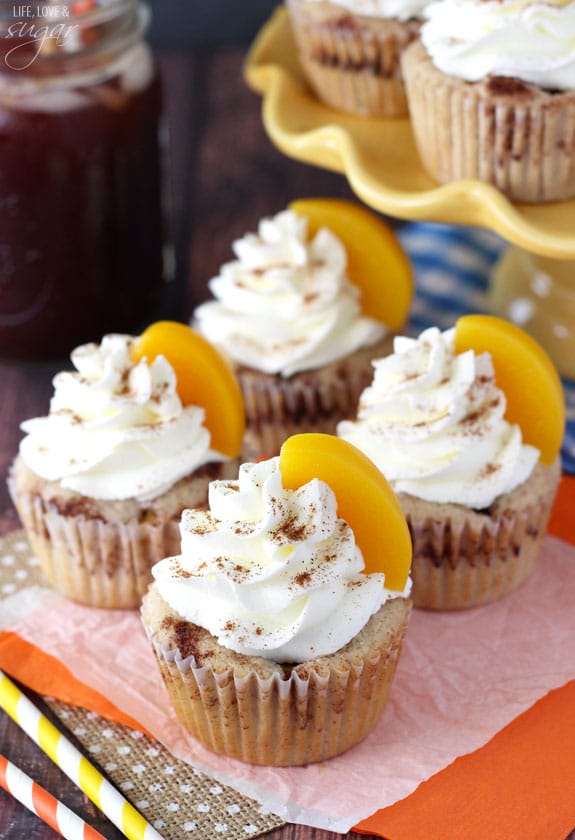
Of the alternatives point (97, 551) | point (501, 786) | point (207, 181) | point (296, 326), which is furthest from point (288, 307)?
point (207, 181)

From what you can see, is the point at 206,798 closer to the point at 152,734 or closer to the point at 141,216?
the point at 152,734

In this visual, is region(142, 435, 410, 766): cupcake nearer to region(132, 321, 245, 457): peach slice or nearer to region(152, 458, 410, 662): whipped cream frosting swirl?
region(152, 458, 410, 662): whipped cream frosting swirl

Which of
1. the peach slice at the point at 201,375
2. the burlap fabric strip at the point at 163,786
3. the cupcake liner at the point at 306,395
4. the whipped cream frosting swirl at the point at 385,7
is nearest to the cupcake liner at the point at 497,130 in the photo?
the whipped cream frosting swirl at the point at 385,7

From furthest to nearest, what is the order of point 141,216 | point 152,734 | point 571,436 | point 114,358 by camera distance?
1. point 141,216
2. point 571,436
3. point 114,358
4. point 152,734

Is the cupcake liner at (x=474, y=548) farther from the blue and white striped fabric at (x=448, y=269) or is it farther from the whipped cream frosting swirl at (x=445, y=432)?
the blue and white striped fabric at (x=448, y=269)

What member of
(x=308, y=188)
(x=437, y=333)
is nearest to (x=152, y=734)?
(x=437, y=333)

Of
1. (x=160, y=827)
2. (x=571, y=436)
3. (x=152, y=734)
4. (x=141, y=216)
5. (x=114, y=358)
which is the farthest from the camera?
(x=141, y=216)

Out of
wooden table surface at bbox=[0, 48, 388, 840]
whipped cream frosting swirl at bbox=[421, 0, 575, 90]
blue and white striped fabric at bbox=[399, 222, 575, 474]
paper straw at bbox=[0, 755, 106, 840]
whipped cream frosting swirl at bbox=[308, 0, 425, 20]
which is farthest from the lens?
blue and white striped fabric at bbox=[399, 222, 575, 474]

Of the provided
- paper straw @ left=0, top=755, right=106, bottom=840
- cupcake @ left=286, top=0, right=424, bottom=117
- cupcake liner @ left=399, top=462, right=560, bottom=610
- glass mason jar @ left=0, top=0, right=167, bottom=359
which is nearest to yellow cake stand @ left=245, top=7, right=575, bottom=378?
cupcake @ left=286, top=0, right=424, bottom=117
